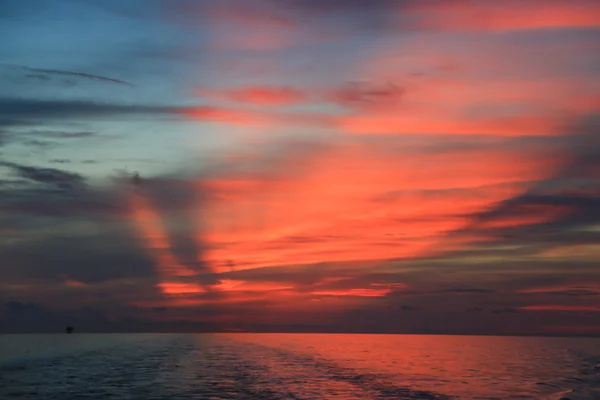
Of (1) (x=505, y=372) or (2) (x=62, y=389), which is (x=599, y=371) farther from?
(2) (x=62, y=389)

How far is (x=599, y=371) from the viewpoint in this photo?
9600cm

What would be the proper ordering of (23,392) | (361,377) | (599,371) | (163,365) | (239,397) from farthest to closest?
(163,365) < (599,371) < (361,377) < (23,392) < (239,397)

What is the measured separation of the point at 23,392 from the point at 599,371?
74.2 meters

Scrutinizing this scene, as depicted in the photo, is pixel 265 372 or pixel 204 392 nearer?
pixel 204 392

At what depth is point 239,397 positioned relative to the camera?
61500 mm

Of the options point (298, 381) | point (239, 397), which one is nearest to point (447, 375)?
point (298, 381)

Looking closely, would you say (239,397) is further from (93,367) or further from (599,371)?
(599,371)

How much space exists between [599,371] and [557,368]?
8733mm

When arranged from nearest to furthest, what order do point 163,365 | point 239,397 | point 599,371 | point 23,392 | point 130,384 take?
1. point 239,397
2. point 23,392
3. point 130,384
4. point 599,371
5. point 163,365

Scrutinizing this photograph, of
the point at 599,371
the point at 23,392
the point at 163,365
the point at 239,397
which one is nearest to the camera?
the point at 239,397

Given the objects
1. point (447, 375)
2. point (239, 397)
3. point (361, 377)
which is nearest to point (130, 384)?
point (239, 397)

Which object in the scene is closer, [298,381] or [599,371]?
[298,381]

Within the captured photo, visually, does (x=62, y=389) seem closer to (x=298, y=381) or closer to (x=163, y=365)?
(x=298, y=381)

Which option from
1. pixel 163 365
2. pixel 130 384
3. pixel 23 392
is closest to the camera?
pixel 23 392
